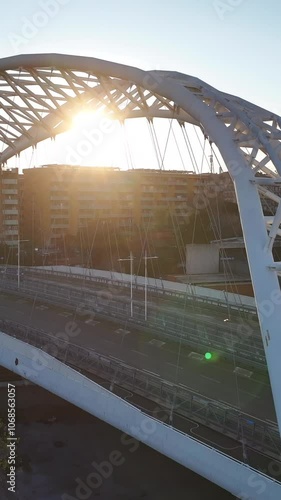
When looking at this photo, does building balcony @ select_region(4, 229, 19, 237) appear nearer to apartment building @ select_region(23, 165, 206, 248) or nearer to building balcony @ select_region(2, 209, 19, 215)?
apartment building @ select_region(23, 165, 206, 248)

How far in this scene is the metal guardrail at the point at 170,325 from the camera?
57.0 ft

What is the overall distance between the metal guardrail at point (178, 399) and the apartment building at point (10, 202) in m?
Result: 45.5

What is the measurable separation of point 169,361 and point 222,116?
25.4ft

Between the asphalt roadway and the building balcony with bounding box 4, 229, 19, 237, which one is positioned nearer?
the asphalt roadway

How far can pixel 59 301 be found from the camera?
27.9 m

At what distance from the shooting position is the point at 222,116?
42.5 feet

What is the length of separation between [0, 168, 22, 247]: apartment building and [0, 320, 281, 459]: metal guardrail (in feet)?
149

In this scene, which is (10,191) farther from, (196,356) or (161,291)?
(196,356)

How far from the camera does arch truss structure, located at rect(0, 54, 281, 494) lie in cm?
1072

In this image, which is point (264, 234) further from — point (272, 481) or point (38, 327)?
point (38, 327)

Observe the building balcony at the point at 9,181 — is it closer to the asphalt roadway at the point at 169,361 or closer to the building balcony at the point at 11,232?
the building balcony at the point at 11,232

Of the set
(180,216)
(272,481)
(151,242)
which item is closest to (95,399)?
(272,481)

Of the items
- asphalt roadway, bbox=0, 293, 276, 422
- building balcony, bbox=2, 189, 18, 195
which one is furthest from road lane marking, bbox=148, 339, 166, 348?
building balcony, bbox=2, 189, 18, 195

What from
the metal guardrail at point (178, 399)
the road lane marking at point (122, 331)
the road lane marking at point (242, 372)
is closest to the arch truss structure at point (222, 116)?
the metal guardrail at point (178, 399)
